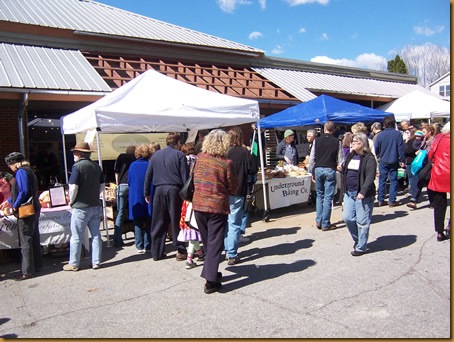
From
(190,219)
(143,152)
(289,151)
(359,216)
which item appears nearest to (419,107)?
(289,151)

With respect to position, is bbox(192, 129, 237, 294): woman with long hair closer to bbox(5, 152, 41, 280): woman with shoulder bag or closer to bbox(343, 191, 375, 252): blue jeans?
bbox(343, 191, 375, 252): blue jeans

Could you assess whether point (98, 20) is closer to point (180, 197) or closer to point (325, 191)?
point (325, 191)

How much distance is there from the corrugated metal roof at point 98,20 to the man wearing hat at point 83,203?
844 centimetres

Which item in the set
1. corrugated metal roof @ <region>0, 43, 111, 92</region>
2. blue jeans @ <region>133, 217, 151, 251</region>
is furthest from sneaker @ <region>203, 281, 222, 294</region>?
corrugated metal roof @ <region>0, 43, 111, 92</region>

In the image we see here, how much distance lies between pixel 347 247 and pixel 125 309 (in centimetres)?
344

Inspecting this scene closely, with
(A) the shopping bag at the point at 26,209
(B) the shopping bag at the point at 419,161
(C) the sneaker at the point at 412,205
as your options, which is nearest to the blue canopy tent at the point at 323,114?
(B) the shopping bag at the point at 419,161

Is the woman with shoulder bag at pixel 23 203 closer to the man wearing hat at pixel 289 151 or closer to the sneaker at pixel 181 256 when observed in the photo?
the sneaker at pixel 181 256

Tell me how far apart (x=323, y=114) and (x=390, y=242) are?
454 centimetres

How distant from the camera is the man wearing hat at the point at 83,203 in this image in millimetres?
5641

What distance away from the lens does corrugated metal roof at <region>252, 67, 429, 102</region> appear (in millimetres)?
15727

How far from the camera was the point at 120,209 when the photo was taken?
711 cm

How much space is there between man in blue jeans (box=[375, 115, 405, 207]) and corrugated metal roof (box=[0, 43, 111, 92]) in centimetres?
→ 695

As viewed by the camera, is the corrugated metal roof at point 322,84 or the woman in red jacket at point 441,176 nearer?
the woman in red jacket at point 441,176

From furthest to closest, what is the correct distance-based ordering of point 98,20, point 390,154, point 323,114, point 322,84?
point 322,84 → point 98,20 → point 323,114 → point 390,154
